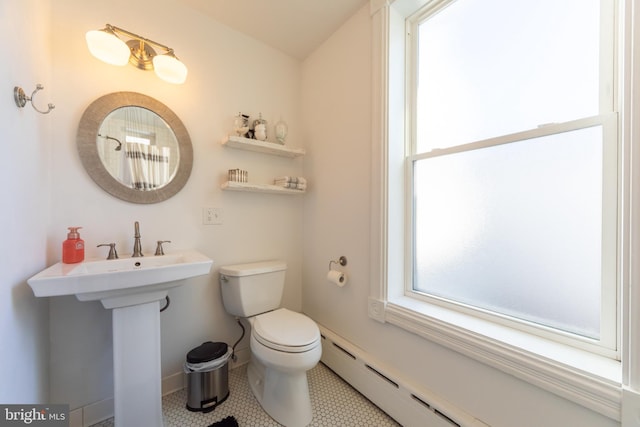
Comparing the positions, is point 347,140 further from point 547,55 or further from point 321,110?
point 547,55

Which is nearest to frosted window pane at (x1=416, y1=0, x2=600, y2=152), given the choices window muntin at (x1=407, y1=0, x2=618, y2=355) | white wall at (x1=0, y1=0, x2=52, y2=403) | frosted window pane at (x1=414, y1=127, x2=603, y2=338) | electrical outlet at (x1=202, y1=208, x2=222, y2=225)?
window muntin at (x1=407, y1=0, x2=618, y2=355)

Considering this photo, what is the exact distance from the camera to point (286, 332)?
1.31 meters

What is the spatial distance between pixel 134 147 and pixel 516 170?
6.37 ft

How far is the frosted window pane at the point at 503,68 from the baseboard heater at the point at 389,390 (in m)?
1.24

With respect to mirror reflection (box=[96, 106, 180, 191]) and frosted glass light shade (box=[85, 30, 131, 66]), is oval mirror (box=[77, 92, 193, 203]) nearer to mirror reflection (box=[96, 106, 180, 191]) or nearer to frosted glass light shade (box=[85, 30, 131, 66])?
mirror reflection (box=[96, 106, 180, 191])

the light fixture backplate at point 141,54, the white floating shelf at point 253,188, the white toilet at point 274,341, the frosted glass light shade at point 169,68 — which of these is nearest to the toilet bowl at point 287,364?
the white toilet at point 274,341

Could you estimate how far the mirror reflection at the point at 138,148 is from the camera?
1320mm

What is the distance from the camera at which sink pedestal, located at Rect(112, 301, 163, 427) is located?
1086 mm

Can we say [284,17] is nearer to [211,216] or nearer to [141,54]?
[141,54]

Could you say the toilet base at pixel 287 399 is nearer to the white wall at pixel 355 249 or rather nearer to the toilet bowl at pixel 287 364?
the toilet bowl at pixel 287 364

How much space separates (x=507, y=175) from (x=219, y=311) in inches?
71.9

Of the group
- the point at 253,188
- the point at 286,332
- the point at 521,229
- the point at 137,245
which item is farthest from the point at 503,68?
the point at 137,245

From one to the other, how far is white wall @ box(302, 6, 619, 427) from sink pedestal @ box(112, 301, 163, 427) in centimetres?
105

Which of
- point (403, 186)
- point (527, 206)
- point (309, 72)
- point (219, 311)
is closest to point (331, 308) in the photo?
point (219, 311)
